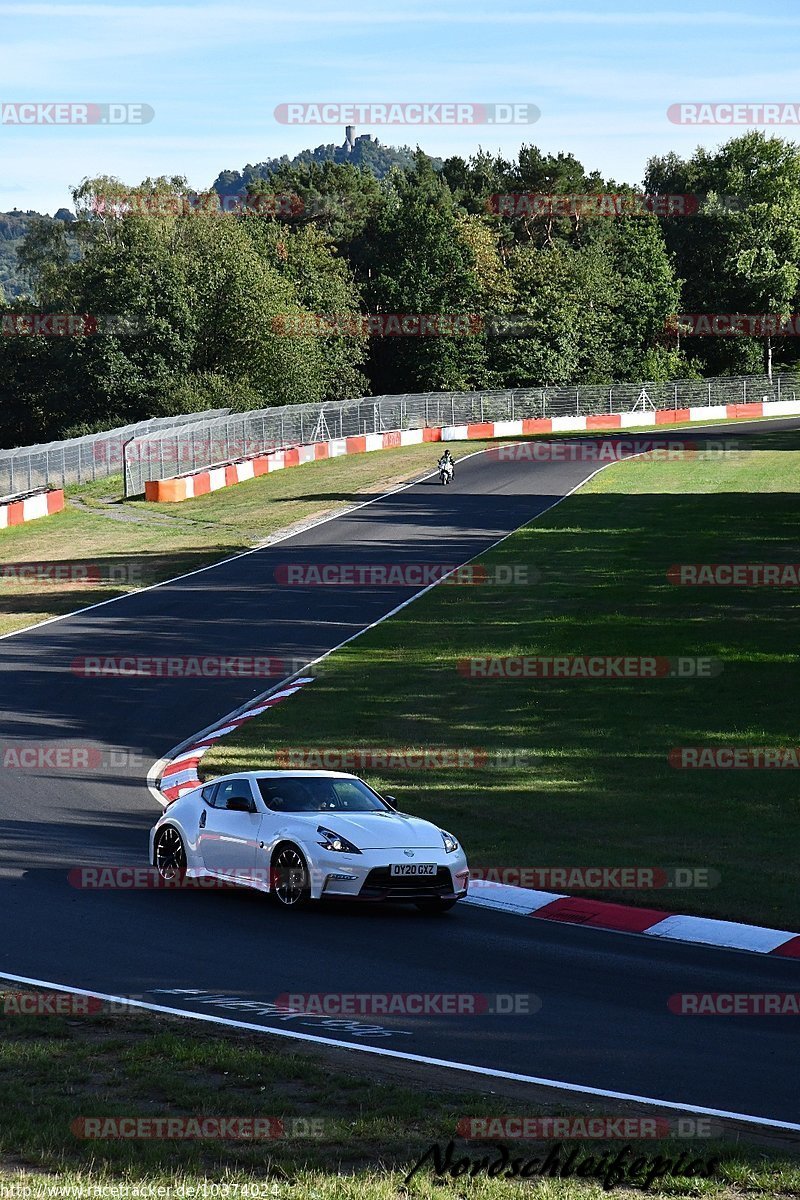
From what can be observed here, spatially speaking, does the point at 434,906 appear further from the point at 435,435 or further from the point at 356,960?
the point at 435,435

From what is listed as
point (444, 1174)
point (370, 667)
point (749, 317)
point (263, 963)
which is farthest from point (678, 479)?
point (749, 317)

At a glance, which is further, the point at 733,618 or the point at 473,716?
the point at 733,618

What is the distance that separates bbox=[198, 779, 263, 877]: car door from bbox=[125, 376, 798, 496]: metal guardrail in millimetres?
43395

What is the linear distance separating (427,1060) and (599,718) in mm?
12949

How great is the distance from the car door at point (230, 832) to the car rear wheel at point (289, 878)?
0.34 metres

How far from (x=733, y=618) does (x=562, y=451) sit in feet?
126

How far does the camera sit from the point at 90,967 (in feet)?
37.8

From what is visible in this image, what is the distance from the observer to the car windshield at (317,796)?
14.8 meters

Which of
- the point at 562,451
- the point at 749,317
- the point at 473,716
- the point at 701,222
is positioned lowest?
the point at 473,716

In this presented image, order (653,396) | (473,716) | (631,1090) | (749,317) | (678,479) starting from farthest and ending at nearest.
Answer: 1. (749,317)
2. (653,396)
3. (678,479)
4. (473,716)
5. (631,1090)

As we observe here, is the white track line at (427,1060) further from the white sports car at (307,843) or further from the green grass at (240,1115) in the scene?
the white sports car at (307,843)


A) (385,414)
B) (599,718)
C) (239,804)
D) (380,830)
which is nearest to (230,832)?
(239,804)

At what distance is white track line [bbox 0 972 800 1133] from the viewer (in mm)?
8219

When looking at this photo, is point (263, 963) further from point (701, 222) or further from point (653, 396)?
point (701, 222)
